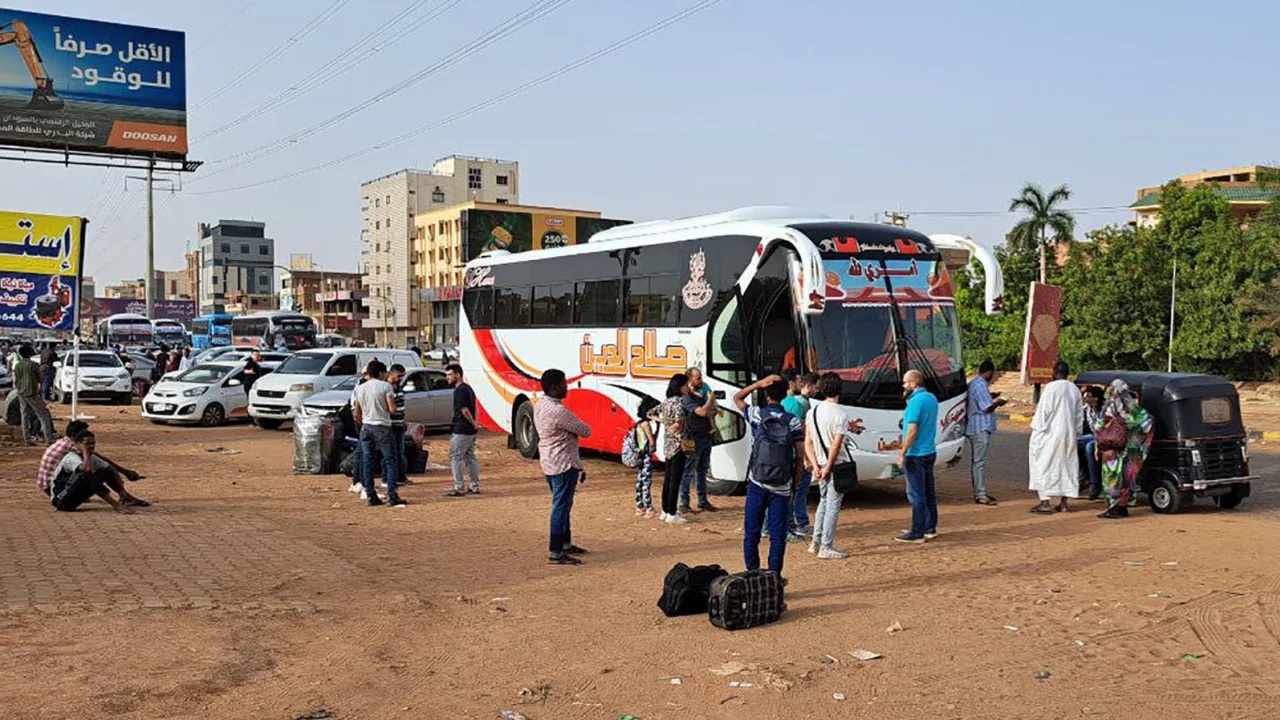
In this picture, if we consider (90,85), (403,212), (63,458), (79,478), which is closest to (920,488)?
(79,478)

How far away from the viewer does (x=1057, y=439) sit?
40.9 ft

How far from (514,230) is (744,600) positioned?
3646 inches

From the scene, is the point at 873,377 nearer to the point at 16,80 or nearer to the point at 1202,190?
the point at 16,80

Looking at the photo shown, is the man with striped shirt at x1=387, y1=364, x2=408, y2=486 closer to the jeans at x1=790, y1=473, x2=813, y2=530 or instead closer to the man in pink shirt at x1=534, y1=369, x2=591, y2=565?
the man in pink shirt at x1=534, y1=369, x2=591, y2=565

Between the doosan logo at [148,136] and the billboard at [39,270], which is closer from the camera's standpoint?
the billboard at [39,270]

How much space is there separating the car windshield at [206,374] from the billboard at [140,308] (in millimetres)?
104270

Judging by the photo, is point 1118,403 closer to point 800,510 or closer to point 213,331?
point 800,510

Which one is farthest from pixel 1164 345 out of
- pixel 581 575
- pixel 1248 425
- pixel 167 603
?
pixel 167 603

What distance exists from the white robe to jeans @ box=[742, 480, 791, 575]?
203 inches

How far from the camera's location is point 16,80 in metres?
37.4

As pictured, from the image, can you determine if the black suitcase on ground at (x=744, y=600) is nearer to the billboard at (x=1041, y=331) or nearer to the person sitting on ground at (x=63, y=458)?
the person sitting on ground at (x=63, y=458)

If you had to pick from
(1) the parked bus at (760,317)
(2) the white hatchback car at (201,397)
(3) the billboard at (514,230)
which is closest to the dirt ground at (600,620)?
(1) the parked bus at (760,317)

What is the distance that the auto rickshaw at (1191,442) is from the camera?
40.4ft

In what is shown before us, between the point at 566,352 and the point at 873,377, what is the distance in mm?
6339
